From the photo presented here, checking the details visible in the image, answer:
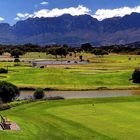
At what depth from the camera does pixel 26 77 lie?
98.9 metres

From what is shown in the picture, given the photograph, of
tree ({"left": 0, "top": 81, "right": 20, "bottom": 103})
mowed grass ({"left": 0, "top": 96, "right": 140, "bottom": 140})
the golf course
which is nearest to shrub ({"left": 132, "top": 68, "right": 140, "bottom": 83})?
tree ({"left": 0, "top": 81, "right": 20, "bottom": 103})

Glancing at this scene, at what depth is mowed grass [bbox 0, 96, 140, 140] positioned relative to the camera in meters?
30.1

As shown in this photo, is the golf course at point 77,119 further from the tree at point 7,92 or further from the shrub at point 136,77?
the shrub at point 136,77

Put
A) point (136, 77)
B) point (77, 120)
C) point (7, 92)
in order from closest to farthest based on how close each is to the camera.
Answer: point (77, 120)
point (7, 92)
point (136, 77)

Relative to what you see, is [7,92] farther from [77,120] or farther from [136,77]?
[136,77]

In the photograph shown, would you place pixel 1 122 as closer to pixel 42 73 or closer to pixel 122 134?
pixel 122 134

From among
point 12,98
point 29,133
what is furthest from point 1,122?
point 12,98

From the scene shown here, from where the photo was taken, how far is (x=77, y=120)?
3619 cm

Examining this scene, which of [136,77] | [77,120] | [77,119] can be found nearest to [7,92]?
[77,119]

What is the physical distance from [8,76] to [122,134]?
2868 inches

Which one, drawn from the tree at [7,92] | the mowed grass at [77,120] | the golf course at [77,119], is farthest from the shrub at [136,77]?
the mowed grass at [77,120]

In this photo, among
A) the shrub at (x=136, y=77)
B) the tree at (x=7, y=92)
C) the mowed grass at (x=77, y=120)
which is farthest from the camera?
the shrub at (x=136, y=77)

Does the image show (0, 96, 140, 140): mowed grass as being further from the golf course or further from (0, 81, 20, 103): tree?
(0, 81, 20, 103): tree

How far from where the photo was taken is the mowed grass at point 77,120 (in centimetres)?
3012
